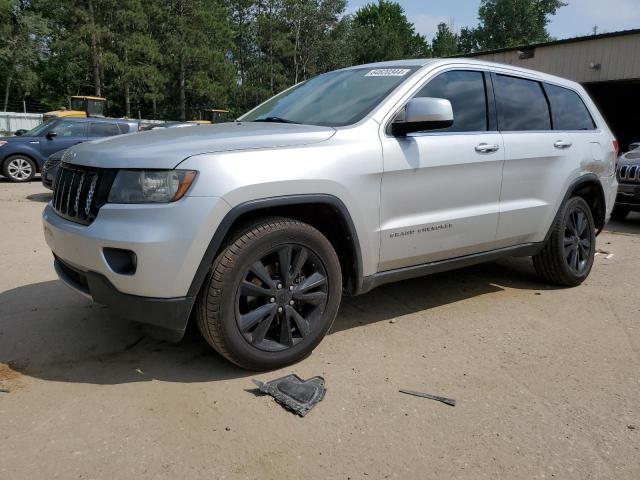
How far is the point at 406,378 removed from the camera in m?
3.05

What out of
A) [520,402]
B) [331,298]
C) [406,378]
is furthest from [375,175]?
[520,402]

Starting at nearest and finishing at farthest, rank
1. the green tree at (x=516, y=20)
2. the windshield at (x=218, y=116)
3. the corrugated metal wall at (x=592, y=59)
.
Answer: the corrugated metal wall at (x=592, y=59) → the windshield at (x=218, y=116) → the green tree at (x=516, y=20)

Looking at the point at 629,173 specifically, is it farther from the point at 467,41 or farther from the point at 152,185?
the point at 467,41

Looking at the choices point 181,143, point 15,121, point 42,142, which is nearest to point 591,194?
point 181,143

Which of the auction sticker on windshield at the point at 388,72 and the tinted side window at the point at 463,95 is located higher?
the auction sticker on windshield at the point at 388,72

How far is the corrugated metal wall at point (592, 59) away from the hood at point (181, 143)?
15899 mm

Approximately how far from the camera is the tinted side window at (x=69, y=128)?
13148 millimetres

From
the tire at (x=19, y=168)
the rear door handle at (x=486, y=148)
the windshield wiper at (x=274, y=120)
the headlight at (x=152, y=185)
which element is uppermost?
the windshield wiper at (x=274, y=120)

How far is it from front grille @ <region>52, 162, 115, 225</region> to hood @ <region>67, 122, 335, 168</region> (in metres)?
0.05

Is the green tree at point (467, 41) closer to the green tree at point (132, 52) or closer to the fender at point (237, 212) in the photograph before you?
the green tree at point (132, 52)

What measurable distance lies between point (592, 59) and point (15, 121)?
104 feet

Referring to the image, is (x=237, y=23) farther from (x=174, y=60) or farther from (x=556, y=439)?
(x=556, y=439)

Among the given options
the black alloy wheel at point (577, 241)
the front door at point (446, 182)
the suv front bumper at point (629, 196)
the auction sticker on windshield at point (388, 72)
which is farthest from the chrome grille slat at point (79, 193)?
the suv front bumper at point (629, 196)

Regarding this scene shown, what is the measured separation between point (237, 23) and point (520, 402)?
51.9m
